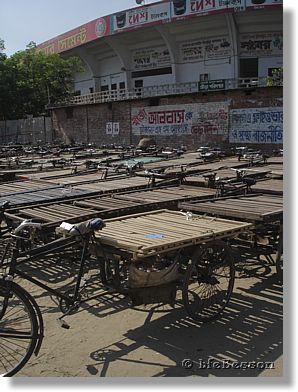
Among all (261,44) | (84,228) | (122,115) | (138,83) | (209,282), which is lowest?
(209,282)

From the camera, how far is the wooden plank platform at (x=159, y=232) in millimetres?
3625

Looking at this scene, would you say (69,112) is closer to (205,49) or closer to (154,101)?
(154,101)

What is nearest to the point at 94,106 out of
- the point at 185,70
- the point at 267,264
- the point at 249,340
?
the point at 185,70

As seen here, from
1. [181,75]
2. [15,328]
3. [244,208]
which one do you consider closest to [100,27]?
[181,75]

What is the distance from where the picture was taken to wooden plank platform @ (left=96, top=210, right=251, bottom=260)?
3625mm

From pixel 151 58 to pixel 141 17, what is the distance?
14.9 ft

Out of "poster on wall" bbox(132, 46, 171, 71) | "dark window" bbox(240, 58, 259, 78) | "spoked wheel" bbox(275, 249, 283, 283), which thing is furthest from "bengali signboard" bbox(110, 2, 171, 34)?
"spoked wheel" bbox(275, 249, 283, 283)

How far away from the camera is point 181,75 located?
109 ft

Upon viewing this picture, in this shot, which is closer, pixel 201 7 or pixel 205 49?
pixel 201 7

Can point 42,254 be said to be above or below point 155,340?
above

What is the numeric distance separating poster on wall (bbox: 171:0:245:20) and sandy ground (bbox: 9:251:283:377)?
25.0 metres

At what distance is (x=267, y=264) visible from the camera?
570 centimetres

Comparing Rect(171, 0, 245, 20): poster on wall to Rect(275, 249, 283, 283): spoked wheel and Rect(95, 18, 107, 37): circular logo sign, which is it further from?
Rect(275, 249, 283, 283): spoked wheel

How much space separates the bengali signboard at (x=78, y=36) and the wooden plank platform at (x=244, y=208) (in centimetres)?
3014
